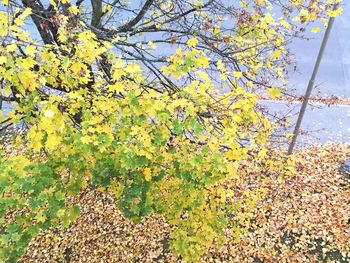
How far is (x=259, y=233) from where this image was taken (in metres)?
6.41

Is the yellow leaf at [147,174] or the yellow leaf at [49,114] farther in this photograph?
the yellow leaf at [147,174]

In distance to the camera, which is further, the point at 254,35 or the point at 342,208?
the point at 342,208

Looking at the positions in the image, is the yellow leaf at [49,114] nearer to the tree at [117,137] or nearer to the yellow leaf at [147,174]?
the tree at [117,137]

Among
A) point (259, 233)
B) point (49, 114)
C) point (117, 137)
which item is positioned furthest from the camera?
point (259, 233)

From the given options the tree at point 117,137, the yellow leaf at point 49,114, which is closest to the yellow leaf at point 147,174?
the tree at point 117,137

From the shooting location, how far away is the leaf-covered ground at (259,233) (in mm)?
6086

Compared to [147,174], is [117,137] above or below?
above

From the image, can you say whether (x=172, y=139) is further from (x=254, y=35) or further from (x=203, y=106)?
(x=254, y=35)

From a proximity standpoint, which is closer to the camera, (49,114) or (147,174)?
(49,114)

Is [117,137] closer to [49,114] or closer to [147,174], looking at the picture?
[147,174]

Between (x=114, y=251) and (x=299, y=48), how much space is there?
8.70 metres

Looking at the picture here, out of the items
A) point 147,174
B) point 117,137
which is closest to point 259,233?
point 147,174

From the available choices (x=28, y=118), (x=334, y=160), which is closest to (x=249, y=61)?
Result: (x=28, y=118)

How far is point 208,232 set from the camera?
3.92 metres
